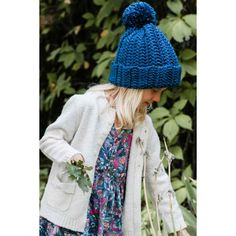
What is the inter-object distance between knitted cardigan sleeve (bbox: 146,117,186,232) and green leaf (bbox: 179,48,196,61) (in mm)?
825

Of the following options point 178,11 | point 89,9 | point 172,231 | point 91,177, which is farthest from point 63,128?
point 89,9

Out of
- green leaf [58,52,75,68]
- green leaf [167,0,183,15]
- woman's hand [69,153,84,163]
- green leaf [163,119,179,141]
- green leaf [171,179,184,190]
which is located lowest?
green leaf [171,179,184,190]

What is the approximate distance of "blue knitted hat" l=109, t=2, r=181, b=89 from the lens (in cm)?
171

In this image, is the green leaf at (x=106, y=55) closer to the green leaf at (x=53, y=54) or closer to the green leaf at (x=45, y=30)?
the green leaf at (x=53, y=54)

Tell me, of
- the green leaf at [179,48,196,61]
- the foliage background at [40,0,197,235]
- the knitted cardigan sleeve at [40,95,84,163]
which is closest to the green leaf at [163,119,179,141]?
the foliage background at [40,0,197,235]

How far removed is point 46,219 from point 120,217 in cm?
19

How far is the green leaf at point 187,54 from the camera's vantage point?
2.68m

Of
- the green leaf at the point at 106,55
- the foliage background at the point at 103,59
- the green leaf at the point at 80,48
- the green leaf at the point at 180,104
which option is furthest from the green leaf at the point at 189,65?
the green leaf at the point at 80,48

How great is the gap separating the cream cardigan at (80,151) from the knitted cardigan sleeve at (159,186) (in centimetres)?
5

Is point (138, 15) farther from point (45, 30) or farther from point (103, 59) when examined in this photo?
point (45, 30)

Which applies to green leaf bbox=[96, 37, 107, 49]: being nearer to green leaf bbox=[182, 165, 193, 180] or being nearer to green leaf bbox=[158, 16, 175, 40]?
Result: green leaf bbox=[158, 16, 175, 40]

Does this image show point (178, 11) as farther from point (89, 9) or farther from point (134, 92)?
point (134, 92)

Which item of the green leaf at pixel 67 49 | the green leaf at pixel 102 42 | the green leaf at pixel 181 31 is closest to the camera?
the green leaf at pixel 181 31

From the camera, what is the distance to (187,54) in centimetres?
268
